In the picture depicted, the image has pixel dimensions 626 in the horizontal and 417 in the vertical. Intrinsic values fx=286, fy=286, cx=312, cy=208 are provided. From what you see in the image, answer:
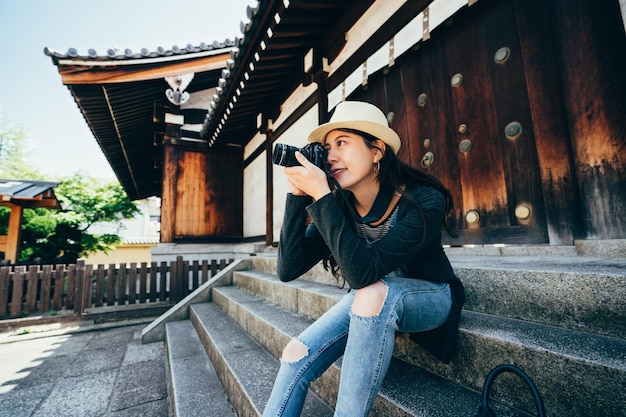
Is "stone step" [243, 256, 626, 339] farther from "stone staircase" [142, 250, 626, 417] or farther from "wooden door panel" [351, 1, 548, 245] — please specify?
"wooden door panel" [351, 1, 548, 245]

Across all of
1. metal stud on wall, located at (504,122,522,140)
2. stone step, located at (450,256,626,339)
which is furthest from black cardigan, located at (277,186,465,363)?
metal stud on wall, located at (504,122,522,140)

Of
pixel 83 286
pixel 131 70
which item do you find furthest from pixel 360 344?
pixel 131 70

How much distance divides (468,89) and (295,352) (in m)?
2.79

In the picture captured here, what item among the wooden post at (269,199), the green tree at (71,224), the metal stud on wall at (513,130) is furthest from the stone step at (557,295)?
the green tree at (71,224)

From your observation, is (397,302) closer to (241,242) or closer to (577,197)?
(577,197)

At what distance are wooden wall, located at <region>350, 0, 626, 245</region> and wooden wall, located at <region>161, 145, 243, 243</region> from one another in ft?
20.9

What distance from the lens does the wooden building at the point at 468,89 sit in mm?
1916

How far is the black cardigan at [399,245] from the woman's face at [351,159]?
0.23 m

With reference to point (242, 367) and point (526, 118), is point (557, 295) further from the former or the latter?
point (242, 367)

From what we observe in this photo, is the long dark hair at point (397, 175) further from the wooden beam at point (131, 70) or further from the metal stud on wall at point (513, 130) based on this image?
the wooden beam at point (131, 70)

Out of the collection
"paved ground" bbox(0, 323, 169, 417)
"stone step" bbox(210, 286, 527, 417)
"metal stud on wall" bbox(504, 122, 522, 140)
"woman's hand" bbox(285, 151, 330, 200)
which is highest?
"metal stud on wall" bbox(504, 122, 522, 140)

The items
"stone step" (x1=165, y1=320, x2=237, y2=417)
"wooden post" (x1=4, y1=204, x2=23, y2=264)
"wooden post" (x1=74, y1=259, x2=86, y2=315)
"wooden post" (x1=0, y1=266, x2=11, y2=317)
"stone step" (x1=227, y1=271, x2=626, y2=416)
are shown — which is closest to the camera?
"stone step" (x1=227, y1=271, x2=626, y2=416)

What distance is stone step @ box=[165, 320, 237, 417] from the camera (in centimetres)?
Result: 207

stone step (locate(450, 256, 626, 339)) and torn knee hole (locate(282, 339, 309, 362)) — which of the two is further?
torn knee hole (locate(282, 339, 309, 362))
